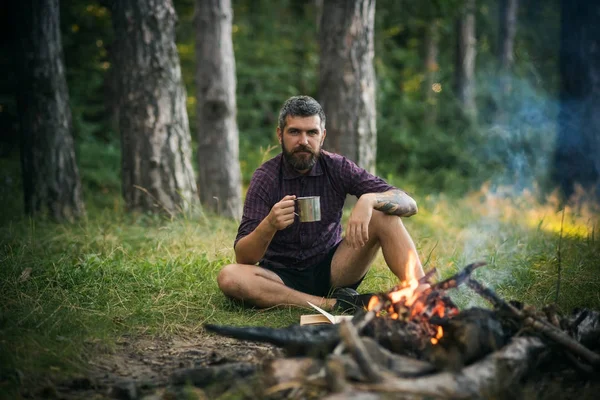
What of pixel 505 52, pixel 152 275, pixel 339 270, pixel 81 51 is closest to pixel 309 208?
pixel 339 270

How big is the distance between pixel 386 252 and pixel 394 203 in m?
0.33

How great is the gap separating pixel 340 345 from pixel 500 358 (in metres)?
0.72

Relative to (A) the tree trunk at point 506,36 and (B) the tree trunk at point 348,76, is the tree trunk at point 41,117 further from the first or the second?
(A) the tree trunk at point 506,36

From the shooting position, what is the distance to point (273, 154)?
10070mm

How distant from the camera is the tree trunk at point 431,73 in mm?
14281

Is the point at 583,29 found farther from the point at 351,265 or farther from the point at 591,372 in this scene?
the point at 591,372

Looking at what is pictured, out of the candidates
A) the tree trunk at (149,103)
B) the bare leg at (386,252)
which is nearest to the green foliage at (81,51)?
the tree trunk at (149,103)

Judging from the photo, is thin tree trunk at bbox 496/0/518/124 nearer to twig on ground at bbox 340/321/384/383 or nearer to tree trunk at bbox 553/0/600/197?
tree trunk at bbox 553/0/600/197

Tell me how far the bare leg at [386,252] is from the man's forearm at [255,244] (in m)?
0.57

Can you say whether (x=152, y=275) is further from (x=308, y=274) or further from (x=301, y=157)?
(x=301, y=157)

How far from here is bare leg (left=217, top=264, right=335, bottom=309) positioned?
13.0 feet

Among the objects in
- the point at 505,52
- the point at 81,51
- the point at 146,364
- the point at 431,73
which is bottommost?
the point at 146,364

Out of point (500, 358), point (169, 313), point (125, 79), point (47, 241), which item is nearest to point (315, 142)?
point (169, 313)

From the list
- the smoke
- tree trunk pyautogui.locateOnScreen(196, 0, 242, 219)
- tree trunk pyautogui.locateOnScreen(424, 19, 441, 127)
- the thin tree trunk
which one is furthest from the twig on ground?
the thin tree trunk
